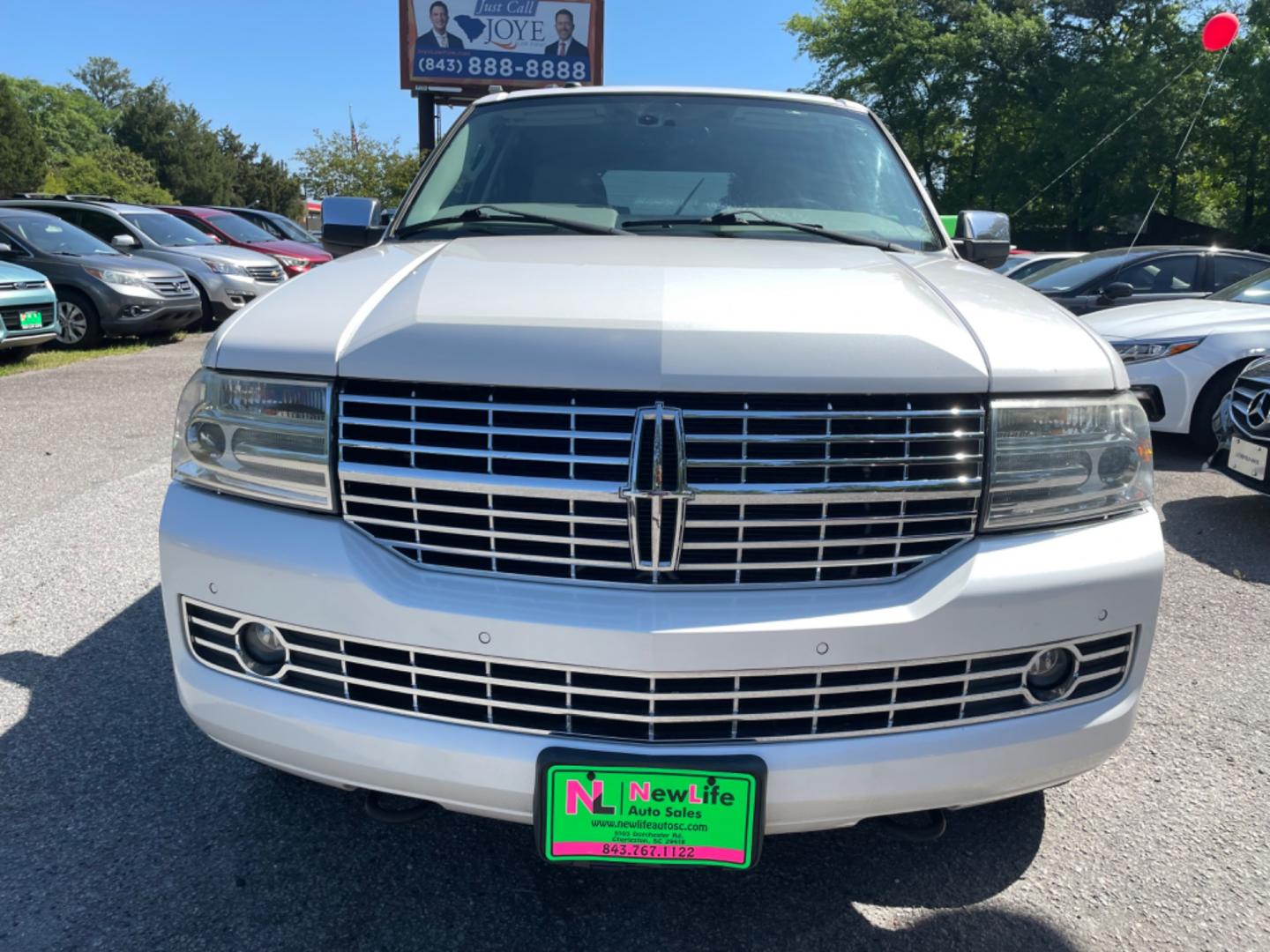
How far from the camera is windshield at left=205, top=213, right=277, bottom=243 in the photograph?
1559cm

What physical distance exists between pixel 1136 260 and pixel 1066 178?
31.2 metres

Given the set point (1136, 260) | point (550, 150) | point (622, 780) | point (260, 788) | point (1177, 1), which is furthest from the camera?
point (1177, 1)

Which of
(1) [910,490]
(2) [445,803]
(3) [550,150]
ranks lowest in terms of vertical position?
(2) [445,803]

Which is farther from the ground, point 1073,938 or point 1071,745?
point 1071,745

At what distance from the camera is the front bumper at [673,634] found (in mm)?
1748

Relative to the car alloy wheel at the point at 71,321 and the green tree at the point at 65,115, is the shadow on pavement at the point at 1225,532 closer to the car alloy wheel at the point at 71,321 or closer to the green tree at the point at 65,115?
the car alloy wheel at the point at 71,321

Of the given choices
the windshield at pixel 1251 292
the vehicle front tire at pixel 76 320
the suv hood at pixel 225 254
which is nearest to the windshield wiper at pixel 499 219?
the windshield at pixel 1251 292

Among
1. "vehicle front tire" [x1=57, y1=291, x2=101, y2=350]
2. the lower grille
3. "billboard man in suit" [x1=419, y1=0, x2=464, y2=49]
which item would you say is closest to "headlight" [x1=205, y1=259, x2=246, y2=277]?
"vehicle front tire" [x1=57, y1=291, x2=101, y2=350]

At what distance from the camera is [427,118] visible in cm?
2561

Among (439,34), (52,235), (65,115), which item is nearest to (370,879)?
(52,235)

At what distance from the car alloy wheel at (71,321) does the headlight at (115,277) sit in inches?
17.9

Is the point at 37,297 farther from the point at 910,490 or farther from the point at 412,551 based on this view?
the point at 910,490

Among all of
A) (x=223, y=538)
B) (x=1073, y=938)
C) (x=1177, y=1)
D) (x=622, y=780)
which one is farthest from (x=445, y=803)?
(x=1177, y=1)

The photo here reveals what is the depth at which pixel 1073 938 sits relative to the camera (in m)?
2.11
